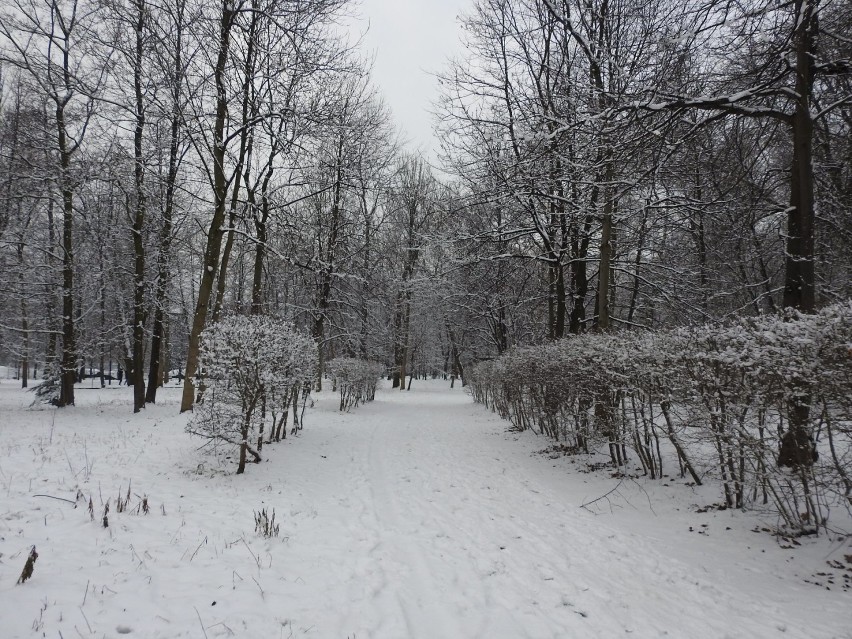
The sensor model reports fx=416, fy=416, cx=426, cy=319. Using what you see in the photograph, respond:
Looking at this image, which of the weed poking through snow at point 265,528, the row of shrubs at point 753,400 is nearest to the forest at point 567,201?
the row of shrubs at point 753,400

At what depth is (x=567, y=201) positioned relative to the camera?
9078mm

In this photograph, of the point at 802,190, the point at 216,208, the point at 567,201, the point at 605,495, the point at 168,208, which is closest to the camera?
the point at 802,190

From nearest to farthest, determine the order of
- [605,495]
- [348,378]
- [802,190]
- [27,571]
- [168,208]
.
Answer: [27,571] < [802,190] < [605,495] < [168,208] < [348,378]

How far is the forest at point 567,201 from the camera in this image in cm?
421

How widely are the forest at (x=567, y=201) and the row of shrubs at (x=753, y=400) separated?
1.2 inches

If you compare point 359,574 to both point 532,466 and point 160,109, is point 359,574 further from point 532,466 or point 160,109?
point 160,109

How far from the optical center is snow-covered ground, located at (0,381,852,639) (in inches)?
111

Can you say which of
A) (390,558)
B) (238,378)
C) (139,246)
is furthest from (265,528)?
(139,246)

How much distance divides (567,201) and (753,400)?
6356 millimetres

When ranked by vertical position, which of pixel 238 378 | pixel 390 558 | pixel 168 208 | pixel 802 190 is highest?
pixel 168 208

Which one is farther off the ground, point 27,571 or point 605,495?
point 27,571

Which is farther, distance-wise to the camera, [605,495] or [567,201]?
[567,201]

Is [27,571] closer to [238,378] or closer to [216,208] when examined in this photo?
[238,378]

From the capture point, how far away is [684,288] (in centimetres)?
1031
